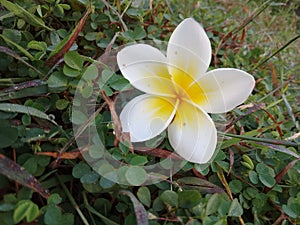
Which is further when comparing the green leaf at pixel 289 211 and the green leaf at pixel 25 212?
the green leaf at pixel 289 211

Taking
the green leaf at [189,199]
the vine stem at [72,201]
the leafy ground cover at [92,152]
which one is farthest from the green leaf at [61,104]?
the green leaf at [189,199]

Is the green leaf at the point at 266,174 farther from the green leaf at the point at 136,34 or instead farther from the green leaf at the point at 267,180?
the green leaf at the point at 136,34

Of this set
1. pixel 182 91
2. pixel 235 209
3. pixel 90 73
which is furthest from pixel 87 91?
pixel 235 209

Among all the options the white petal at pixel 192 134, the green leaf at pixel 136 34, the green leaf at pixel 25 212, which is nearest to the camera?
the green leaf at pixel 25 212

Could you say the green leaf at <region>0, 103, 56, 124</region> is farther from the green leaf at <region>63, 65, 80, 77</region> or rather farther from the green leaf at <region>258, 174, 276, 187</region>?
the green leaf at <region>258, 174, 276, 187</region>

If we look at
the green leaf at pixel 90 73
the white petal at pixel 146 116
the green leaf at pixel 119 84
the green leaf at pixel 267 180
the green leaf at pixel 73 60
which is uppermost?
the green leaf at pixel 73 60

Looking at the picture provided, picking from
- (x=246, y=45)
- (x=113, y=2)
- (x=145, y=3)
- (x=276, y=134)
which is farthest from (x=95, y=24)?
(x=246, y=45)

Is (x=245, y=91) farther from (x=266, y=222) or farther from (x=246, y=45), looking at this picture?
(x=246, y=45)

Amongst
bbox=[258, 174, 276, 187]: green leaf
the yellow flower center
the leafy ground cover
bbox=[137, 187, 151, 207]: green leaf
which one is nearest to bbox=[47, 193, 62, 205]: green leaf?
the leafy ground cover
